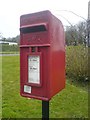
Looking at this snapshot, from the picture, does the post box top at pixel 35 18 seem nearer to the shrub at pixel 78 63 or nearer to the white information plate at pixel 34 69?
the white information plate at pixel 34 69

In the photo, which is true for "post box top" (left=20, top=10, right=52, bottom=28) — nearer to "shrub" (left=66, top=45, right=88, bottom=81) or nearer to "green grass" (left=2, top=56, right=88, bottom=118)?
"green grass" (left=2, top=56, right=88, bottom=118)

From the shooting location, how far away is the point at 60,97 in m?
5.20

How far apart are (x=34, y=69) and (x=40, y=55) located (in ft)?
0.58

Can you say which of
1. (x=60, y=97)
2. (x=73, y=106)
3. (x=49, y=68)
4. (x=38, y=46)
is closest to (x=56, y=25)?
(x=38, y=46)

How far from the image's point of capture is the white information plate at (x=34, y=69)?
2209mm

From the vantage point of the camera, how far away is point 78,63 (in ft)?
23.6

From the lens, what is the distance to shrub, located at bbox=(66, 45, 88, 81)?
6988mm

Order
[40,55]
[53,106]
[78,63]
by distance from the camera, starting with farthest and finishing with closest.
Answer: [78,63], [53,106], [40,55]

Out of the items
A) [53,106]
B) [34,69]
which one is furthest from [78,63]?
[34,69]

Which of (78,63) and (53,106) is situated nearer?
(53,106)

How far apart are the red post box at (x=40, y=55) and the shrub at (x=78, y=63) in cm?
472

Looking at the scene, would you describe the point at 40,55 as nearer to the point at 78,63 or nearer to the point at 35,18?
the point at 35,18

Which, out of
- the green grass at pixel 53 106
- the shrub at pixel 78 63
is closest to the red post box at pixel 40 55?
the green grass at pixel 53 106

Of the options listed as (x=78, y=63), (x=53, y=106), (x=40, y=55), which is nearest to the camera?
(x=40, y=55)
